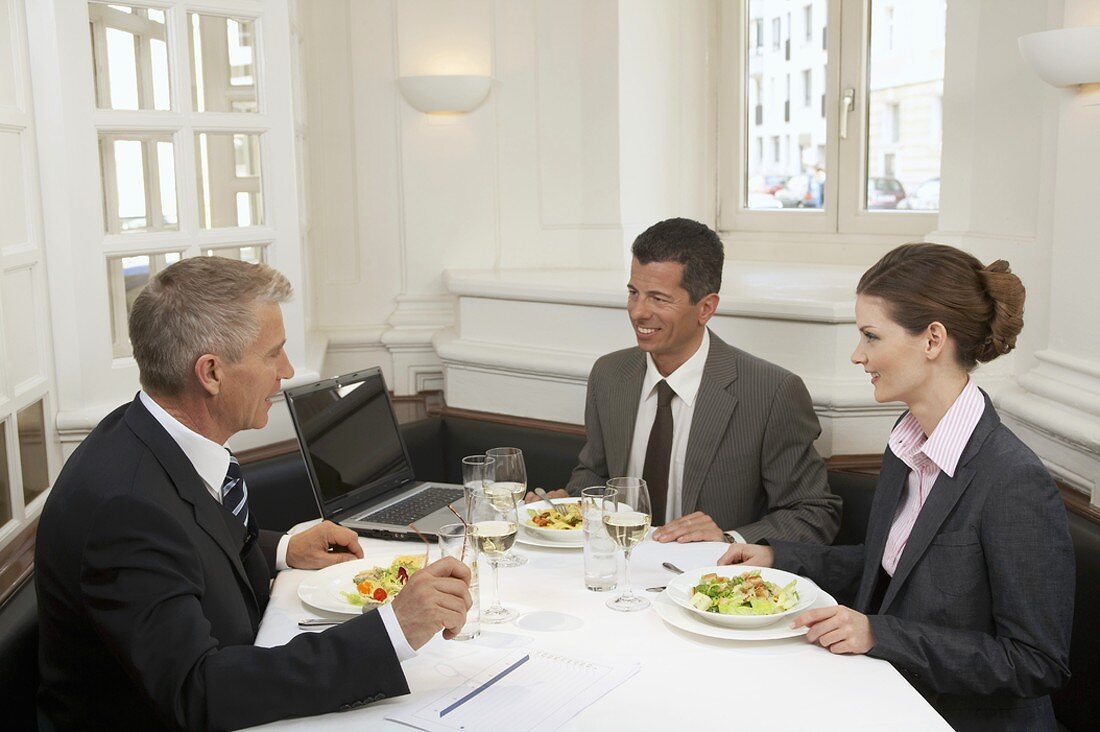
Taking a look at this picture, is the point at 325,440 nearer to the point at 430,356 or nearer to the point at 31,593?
the point at 31,593

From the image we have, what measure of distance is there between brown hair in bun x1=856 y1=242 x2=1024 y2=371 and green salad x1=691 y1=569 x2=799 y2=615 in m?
0.53

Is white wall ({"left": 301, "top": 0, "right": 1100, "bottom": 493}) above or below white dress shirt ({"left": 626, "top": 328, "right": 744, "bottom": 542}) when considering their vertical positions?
above

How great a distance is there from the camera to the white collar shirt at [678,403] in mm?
2947

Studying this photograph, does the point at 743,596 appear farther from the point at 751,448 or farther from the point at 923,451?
the point at 751,448

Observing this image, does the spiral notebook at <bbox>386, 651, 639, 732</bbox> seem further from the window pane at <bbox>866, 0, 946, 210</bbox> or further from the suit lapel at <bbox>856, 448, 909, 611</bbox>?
the window pane at <bbox>866, 0, 946, 210</bbox>

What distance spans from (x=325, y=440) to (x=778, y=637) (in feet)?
4.61

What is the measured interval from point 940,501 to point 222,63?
2372 mm

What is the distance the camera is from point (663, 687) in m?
1.64

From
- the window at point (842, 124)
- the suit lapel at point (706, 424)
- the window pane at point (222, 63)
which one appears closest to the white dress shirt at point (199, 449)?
the suit lapel at point (706, 424)

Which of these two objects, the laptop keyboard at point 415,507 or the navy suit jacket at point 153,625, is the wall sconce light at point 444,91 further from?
the navy suit jacket at point 153,625

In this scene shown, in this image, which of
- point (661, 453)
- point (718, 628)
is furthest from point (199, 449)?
point (661, 453)

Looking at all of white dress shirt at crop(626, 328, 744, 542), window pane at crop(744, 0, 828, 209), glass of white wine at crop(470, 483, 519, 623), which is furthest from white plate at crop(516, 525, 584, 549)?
window pane at crop(744, 0, 828, 209)

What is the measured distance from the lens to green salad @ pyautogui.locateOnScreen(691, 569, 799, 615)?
1829 millimetres

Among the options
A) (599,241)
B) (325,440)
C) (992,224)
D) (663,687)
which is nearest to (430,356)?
(599,241)
